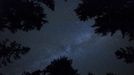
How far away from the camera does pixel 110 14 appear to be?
6.44 meters

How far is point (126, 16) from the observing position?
6359 mm

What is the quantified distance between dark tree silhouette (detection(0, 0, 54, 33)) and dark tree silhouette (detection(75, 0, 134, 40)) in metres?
1.21

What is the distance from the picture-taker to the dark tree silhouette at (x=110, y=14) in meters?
6.38

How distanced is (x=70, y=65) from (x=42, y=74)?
79 cm

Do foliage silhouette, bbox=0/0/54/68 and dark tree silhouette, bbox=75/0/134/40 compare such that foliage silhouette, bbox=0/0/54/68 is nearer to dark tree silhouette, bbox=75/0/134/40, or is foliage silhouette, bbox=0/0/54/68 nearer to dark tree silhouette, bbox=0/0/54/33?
dark tree silhouette, bbox=0/0/54/33

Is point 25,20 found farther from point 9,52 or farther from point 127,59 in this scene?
point 127,59

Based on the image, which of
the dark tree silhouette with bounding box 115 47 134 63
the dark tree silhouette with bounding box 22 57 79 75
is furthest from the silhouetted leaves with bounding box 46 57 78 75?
the dark tree silhouette with bounding box 115 47 134 63

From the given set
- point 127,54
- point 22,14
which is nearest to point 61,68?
point 127,54

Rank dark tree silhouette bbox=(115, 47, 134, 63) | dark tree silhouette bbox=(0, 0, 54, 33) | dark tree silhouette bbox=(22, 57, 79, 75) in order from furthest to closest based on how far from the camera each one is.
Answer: dark tree silhouette bbox=(0, 0, 54, 33)
dark tree silhouette bbox=(115, 47, 134, 63)
dark tree silhouette bbox=(22, 57, 79, 75)

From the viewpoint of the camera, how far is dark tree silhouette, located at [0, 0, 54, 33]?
730cm

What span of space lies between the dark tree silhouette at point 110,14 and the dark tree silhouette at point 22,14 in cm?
121

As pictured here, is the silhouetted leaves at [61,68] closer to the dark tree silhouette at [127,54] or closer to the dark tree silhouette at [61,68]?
the dark tree silhouette at [61,68]

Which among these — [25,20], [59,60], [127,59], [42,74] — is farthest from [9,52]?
[127,59]

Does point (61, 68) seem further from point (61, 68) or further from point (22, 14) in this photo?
point (22, 14)
